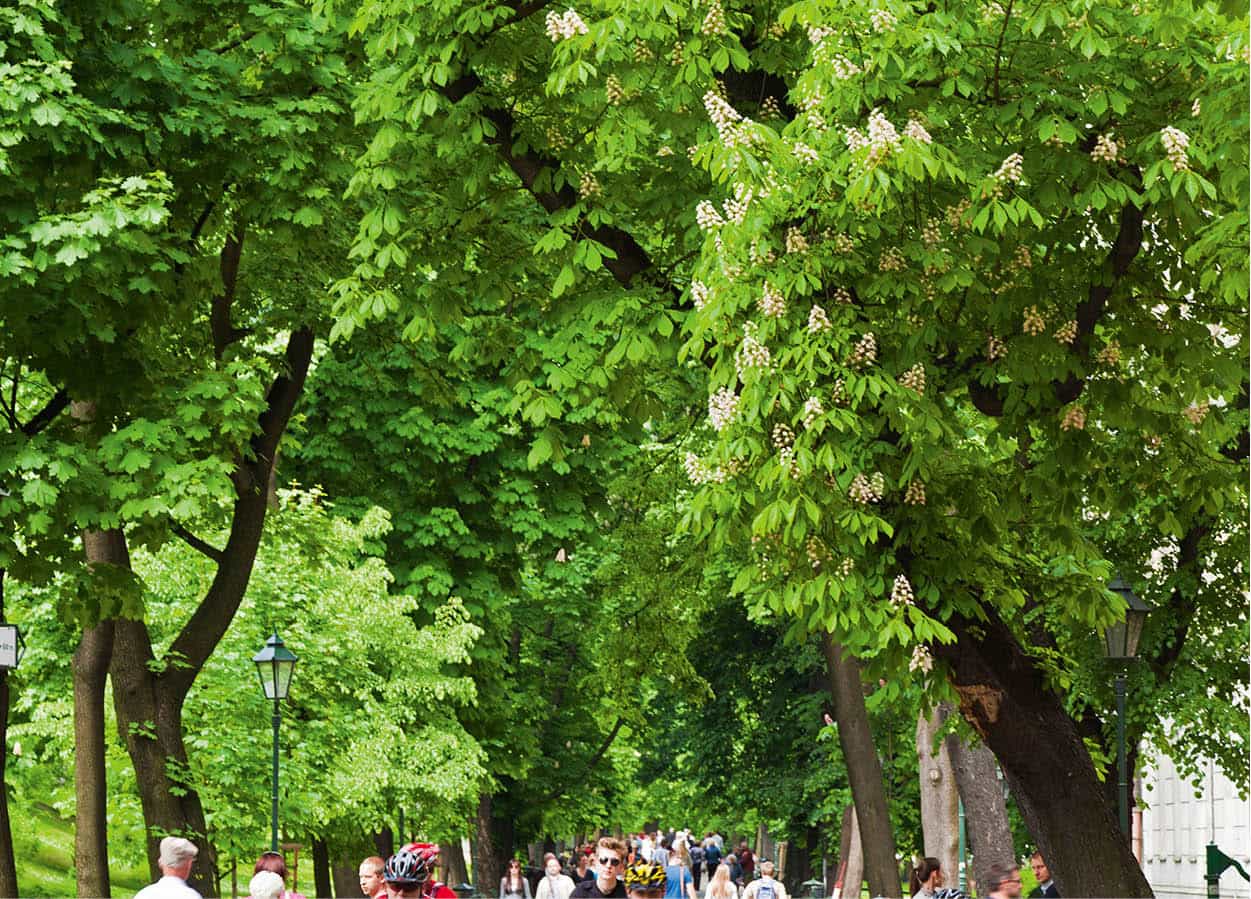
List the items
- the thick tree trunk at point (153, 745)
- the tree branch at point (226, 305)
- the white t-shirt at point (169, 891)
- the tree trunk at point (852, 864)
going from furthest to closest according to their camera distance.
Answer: the tree trunk at point (852, 864)
the tree branch at point (226, 305)
the thick tree trunk at point (153, 745)
the white t-shirt at point (169, 891)

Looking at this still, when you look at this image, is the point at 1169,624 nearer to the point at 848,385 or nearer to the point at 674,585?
the point at 674,585

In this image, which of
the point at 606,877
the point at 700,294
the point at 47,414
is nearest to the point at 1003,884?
the point at 606,877

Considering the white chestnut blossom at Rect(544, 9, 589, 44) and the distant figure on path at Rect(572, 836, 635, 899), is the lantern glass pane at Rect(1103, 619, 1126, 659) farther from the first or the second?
the white chestnut blossom at Rect(544, 9, 589, 44)

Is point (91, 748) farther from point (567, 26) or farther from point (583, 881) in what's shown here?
point (567, 26)

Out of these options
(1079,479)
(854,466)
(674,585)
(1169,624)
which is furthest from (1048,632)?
(854,466)

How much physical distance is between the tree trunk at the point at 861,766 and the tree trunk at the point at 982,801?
207 centimetres

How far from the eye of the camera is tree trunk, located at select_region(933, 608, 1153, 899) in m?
14.3

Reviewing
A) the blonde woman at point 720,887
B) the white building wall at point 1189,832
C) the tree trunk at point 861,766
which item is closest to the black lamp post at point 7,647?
the blonde woman at point 720,887

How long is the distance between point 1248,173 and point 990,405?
2.96 m

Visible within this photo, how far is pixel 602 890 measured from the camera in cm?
1256

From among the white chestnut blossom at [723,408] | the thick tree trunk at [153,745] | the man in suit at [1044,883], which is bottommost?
the man in suit at [1044,883]

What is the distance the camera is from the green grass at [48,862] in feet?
139

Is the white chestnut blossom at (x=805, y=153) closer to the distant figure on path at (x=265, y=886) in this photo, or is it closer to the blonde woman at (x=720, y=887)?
the distant figure on path at (x=265, y=886)

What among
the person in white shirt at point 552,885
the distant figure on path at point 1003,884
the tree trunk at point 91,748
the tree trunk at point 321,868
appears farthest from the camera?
the tree trunk at point 321,868
